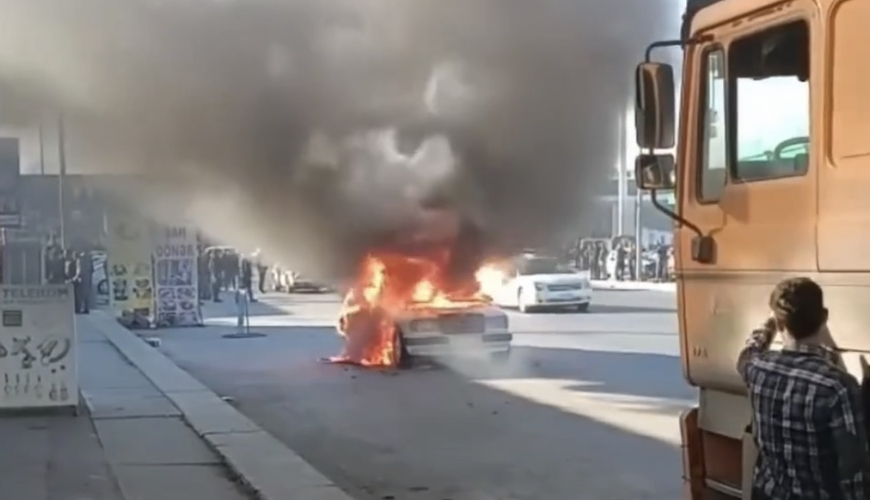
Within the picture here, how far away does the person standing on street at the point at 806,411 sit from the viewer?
392 cm

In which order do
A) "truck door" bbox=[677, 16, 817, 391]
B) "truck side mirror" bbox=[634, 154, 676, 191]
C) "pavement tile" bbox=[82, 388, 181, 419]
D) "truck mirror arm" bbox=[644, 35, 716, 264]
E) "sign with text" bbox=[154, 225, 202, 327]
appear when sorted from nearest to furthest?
"truck door" bbox=[677, 16, 817, 391]
"truck mirror arm" bbox=[644, 35, 716, 264]
"truck side mirror" bbox=[634, 154, 676, 191]
"pavement tile" bbox=[82, 388, 181, 419]
"sign with text" bbox=[154, 225, 202, 327]

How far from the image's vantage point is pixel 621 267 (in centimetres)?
4775

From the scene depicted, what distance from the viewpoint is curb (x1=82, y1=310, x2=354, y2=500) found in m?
8.85

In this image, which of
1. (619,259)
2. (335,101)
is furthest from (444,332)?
(619,259)

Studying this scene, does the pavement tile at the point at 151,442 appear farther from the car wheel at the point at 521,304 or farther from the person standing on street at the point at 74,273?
the person standing on street at the point at 74,273

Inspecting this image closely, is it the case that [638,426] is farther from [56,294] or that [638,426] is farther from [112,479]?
[56,294]

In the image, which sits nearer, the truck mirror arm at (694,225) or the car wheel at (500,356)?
the truck mirror arm at (694,225)

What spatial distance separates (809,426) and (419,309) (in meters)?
13.3

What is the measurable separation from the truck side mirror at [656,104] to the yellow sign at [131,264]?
22.9 metres

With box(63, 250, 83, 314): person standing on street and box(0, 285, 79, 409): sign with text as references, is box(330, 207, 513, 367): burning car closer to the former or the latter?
box(0, 285, 79, 409): sign with text

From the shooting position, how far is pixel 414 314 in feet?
56.2

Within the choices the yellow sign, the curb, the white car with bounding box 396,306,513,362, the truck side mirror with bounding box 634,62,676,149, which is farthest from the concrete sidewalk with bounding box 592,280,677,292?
the truck side mirror with bounding box 634,62,676,149

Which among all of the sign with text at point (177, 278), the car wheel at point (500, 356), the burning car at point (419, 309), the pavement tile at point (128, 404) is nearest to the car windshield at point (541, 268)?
the sign with text at point (177, 278)

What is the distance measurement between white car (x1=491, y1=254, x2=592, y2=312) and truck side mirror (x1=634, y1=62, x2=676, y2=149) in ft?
80.0
